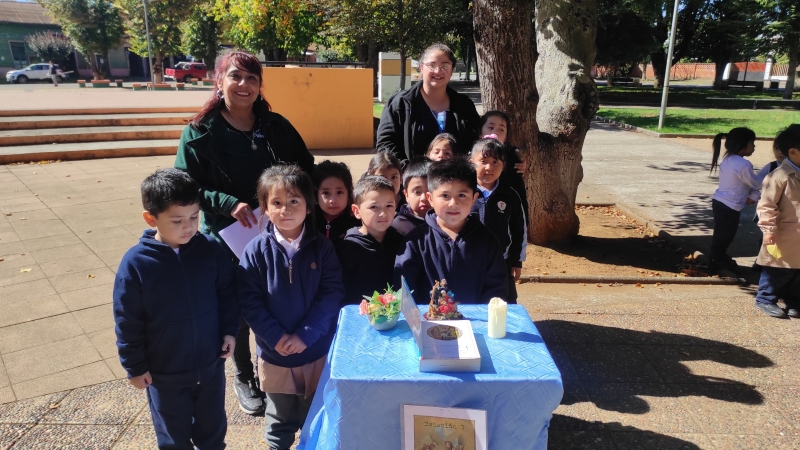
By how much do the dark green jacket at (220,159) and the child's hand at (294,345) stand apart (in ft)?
2.47

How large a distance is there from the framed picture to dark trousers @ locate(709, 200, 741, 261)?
455 cm

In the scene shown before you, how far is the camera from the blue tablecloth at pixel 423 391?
1.91 meters

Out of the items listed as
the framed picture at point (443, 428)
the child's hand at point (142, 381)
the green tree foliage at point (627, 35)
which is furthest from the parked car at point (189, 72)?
the framed picture at point (443, 428)

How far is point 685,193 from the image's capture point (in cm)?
917

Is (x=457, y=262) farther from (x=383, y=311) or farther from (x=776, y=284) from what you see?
(x=776, y=284)

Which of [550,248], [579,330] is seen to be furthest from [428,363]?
[550,248]

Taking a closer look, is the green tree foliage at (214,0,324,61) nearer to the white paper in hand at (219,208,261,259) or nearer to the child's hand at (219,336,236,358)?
the white paper in hand at (219,208,261,259)

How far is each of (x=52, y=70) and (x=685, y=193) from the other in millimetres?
37838

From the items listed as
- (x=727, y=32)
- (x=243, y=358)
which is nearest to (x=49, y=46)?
(x=727, y=32)

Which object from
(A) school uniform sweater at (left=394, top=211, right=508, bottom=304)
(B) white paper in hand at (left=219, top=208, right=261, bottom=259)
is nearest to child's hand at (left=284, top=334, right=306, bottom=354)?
(A) school uniform sweater at (left=394, top=211, right=508, bottom=304)

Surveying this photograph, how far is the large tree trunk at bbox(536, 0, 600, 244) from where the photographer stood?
601cm

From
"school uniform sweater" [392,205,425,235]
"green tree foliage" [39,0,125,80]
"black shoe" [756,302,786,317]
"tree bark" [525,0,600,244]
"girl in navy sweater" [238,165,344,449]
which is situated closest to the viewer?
"girl in navy sweater" [238,165,344,449]

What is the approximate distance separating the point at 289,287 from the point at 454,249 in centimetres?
78

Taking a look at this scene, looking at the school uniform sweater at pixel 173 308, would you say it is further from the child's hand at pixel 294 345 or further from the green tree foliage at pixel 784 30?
the green tree foliage at pixel 784 30
